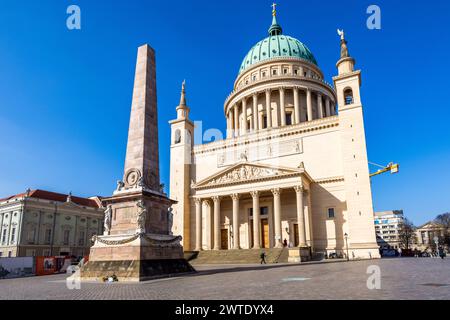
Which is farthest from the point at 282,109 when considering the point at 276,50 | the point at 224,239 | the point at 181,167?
the point at 224,239

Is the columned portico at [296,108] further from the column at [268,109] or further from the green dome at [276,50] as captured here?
the green dome at [276,50]

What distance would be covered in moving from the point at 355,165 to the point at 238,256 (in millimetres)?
17822

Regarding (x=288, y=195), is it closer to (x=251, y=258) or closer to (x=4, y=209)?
(x=251, y=258)

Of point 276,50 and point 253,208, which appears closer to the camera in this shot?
point 253,208

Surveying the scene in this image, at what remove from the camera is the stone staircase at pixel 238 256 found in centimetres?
3485

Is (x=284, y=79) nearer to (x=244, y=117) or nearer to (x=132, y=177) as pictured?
(x=244, y=117)

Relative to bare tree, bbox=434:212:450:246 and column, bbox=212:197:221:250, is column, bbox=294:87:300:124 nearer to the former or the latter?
column, bbox=212:197:221:250

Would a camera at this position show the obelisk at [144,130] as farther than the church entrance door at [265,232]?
No

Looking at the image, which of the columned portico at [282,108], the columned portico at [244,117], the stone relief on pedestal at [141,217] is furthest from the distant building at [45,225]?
the stone relief on pedestal at [141,217]

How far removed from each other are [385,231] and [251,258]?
142 meters

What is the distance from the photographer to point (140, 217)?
55.7 feet

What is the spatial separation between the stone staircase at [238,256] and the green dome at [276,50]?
133ft

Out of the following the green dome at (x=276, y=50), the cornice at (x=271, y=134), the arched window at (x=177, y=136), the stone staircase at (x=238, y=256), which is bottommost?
the stone staircase at (x=238, y=256)

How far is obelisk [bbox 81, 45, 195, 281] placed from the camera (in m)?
16.7
